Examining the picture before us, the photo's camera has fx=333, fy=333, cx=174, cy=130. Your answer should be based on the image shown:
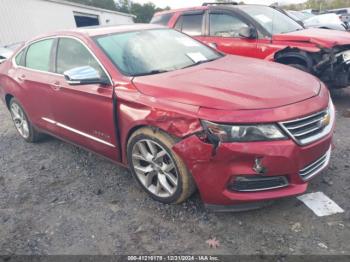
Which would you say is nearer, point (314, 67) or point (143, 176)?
point (143, 176)

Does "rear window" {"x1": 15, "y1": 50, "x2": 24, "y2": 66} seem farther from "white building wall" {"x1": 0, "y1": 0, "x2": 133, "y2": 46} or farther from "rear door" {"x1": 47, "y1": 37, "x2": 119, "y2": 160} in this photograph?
"white building wall" {"x1": 0, "y1": 0, "x2": 133, "y2": 46}

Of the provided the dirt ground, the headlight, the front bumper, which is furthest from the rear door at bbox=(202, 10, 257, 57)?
the headlight

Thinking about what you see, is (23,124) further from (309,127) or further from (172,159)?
(309,127)

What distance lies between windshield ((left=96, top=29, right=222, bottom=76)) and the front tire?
2.24 feet

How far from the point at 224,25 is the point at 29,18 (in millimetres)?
15996

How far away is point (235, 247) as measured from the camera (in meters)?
2.52

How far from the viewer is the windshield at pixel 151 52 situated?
3250mm

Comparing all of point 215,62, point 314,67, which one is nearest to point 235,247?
point 215,62

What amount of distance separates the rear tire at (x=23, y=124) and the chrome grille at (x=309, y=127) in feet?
12.0

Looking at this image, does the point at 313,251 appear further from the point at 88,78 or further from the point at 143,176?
the point at 88,78

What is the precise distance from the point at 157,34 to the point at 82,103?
1.19 meters

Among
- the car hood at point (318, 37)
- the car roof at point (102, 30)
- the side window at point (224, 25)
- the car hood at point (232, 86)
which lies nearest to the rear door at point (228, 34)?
the side window at point (224, 25)

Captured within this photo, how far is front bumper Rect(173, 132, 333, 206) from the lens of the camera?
7.89 feet

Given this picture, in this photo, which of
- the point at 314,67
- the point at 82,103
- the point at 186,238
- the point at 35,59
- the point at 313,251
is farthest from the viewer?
the point at 314,67
